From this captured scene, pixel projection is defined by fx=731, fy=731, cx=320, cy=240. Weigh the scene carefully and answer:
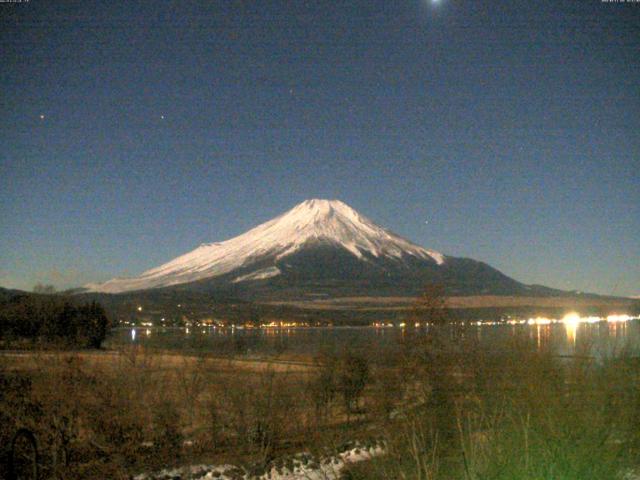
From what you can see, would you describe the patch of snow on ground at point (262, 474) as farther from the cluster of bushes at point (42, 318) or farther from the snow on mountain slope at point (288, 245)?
the snow on mountain slope at point (288, 245)

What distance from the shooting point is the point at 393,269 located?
15762 centimetres

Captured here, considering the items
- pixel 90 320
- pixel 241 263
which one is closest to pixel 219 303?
pixel 241 263

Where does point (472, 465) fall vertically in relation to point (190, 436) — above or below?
above

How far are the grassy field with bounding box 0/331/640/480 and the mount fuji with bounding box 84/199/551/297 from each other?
123034 mm

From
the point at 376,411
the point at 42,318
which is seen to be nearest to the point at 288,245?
the point at 42,318

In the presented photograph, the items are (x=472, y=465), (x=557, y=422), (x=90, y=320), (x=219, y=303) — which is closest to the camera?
(x=472, y=465)

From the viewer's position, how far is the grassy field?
4.84 metres

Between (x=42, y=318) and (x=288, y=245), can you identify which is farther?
(x=288, y=245)

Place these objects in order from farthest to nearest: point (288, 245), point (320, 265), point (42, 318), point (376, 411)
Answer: point (288, 245) < point (320, 265) < point (42, 318) < point (376, 411)

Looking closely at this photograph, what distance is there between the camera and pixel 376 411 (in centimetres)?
1259

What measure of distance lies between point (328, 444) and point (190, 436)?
86.9 inches

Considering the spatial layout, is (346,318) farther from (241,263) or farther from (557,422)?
(557,422)

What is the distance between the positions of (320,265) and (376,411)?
151192 mm

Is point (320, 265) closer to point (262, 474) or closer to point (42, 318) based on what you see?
point (42, 318)
